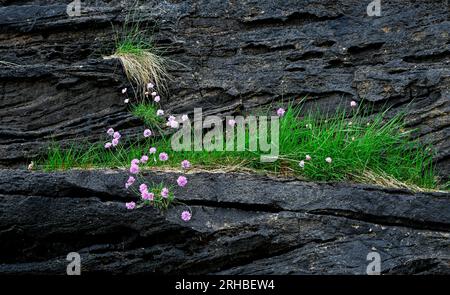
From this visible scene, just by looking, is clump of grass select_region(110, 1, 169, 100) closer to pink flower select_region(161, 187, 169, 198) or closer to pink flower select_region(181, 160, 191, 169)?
pink flower select_region(181, 160, 191, 169)

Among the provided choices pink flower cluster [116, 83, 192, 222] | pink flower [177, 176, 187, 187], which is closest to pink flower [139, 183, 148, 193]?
pink flower cluster [116, 83, 192, 222]

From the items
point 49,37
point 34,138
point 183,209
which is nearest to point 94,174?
point 183,209

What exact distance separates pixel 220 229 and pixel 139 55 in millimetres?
2335

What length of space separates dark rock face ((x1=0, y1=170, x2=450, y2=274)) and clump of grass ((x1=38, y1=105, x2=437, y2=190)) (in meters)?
0.37

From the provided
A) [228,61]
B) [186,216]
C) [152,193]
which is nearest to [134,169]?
[152,193]

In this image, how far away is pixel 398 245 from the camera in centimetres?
498

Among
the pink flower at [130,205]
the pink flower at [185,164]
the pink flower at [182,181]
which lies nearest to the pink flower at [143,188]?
the pink flower at [130,205]

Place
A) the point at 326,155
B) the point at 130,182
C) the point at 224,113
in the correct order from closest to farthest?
A: the point at 130,182, the point at 326,155, the point at 224,113

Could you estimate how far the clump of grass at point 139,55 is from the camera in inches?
254

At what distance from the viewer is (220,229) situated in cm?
502

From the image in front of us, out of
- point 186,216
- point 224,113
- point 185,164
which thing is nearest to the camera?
point 186,216

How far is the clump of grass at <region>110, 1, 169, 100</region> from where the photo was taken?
6445 millimetres

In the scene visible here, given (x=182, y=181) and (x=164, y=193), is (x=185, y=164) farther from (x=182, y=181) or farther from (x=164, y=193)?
(x=164, y=193)
